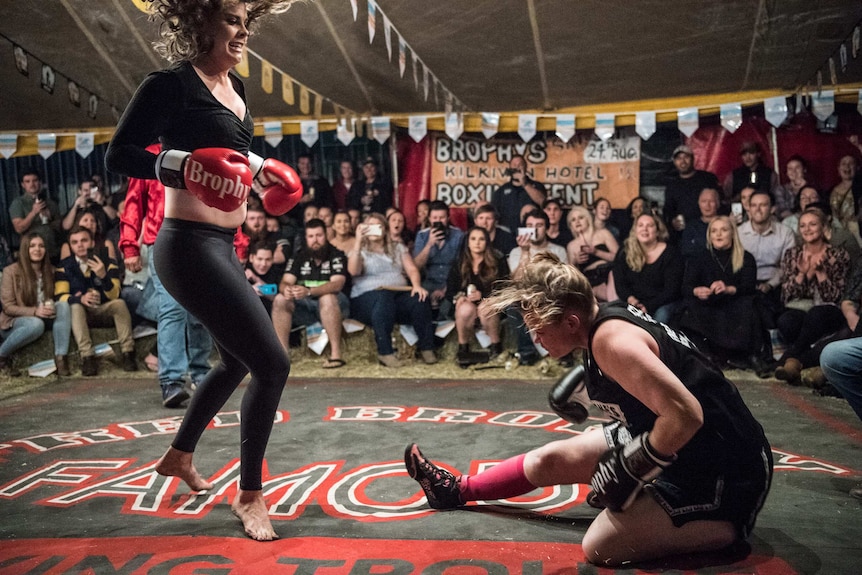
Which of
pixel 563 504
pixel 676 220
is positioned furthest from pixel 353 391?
pixel 676 220

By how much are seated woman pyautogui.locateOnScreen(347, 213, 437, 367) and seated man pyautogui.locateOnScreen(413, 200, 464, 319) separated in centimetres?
12

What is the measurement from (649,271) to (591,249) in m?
0.67

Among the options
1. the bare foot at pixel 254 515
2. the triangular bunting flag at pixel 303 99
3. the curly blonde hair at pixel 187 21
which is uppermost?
the triangular bunting flag at pixel 303 99

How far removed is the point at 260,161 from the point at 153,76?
1.29 feet

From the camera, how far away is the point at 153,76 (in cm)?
193

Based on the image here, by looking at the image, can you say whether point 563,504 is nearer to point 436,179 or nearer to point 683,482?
point 683,482

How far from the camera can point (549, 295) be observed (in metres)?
1.83

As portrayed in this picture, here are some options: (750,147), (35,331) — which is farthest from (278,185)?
(750,147)

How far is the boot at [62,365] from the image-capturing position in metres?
5.43

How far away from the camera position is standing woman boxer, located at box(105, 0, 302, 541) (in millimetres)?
1913

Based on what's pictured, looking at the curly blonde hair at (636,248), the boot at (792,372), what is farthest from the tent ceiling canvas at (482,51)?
the boot at (792,372)

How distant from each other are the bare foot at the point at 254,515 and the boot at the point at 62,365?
156 inches

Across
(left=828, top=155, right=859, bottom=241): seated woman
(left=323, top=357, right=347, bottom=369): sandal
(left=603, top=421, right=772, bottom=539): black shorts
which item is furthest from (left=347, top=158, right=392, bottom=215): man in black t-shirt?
(left=603, top=421, right=772, bottom=539): black shorts

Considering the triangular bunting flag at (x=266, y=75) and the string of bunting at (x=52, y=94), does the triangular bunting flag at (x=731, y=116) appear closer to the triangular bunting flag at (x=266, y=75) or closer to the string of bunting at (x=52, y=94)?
the triangular bunting flag at (x=266, y=75)
